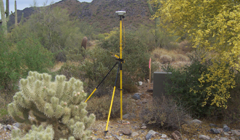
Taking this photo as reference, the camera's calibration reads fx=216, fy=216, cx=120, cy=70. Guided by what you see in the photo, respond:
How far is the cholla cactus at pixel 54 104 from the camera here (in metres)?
3.14

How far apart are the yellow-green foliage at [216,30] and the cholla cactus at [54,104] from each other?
277 centimetres

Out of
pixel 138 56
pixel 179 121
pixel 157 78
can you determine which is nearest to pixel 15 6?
pixel 138 56

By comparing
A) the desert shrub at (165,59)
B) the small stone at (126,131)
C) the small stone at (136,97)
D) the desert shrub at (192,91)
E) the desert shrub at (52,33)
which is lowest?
the small stone at (126,131)

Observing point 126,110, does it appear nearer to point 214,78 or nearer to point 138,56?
point 214,78

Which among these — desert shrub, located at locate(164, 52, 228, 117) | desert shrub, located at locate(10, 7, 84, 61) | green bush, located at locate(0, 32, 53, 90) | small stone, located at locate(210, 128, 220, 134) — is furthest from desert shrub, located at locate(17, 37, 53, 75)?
desert shrub, located at locate(10, 7, 84, 61)

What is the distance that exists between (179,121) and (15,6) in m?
24.5

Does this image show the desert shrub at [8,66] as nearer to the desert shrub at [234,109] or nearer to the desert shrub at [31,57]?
the desert shrub at [31,57]

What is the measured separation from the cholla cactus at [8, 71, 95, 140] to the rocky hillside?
112ft

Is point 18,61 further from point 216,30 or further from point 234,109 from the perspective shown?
point 234,109

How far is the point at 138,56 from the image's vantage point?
31.0ft

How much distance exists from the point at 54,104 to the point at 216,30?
399cm

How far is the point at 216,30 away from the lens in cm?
504

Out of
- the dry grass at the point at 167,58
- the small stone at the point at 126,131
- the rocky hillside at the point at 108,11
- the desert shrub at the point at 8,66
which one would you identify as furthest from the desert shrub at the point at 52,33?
the rocky hillside at the point at 108,11

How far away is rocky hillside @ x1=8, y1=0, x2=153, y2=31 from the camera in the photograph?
3934cm
